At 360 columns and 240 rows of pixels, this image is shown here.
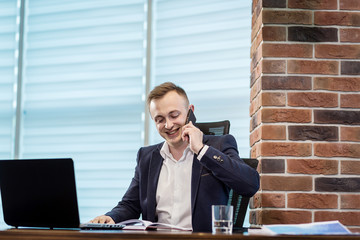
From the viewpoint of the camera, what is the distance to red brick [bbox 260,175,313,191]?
97.7 inches

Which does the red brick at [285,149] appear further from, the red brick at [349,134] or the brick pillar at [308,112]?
→ the red brick at [349,134]

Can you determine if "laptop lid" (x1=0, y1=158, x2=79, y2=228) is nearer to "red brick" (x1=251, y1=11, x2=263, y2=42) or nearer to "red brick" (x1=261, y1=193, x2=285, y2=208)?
"red brick" (x1=261, y1=193, x2=285, y2=208)

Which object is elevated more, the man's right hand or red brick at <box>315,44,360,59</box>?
red brick at <box>315,44,360,59</box>

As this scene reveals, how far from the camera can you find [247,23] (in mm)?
3504

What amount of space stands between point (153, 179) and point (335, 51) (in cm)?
119

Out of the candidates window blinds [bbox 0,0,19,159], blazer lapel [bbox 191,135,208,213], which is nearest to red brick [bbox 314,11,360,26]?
blazer lapel [bbox 191,135,208,213]

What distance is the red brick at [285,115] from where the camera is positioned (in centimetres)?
252

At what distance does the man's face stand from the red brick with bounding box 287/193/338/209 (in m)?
0.71

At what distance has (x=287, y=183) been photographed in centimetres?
249

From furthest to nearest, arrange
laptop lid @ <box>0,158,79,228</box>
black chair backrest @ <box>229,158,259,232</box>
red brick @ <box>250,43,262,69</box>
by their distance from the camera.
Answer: red brick @ <box>250,43,262,69</box>, black chair backrest @ <box>229,158,259,232</box>, laptop lid @ <box>0,158,79,228</box>

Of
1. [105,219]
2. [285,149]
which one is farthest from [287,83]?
[105,219]

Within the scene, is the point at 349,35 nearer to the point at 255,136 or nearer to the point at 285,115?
the point at 285,115

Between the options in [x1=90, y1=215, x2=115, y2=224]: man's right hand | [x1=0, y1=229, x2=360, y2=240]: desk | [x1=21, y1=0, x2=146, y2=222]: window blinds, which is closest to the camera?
[x1=0, y1=229, x2=360, y2=240]: desk

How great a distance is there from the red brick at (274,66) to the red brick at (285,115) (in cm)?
21
